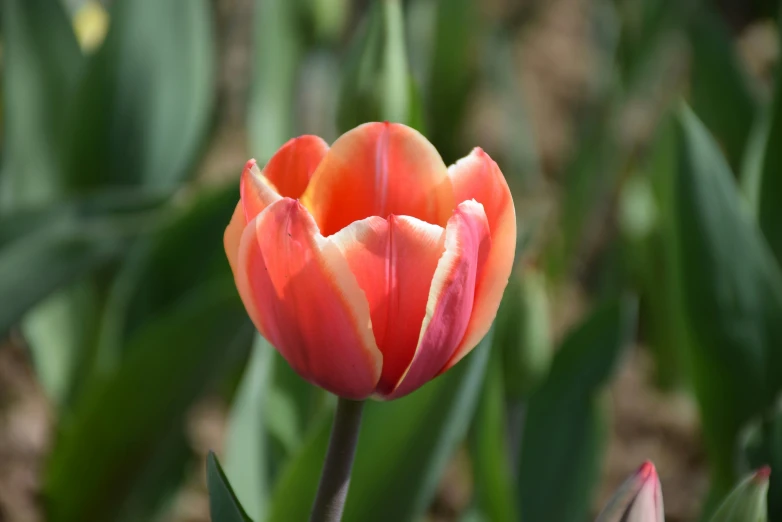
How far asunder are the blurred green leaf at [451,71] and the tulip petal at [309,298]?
3.21 ft

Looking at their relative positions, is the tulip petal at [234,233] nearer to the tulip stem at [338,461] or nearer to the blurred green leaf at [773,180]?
the tulip stem at [338,461]

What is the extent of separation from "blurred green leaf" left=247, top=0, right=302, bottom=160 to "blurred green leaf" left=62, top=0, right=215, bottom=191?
0.23 feet

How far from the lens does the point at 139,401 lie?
2.61 ft

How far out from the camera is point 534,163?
58.3 inches

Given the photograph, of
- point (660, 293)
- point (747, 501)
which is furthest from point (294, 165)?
point (660, 293)

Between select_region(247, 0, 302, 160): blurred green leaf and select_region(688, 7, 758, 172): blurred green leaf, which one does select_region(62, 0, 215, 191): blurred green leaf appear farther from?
select_region(688, 7, 758, 172): blurred green leaf

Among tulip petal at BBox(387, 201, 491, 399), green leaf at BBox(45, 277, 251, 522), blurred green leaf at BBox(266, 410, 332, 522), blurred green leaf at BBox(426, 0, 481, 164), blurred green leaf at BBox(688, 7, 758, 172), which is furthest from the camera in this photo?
blurred green leaf at BBox(426, 0, 481, 164)

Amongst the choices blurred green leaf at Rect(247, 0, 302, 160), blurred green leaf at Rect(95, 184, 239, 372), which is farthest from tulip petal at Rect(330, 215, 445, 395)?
blurred green leaf at Rect(247, 0, 302, 160)

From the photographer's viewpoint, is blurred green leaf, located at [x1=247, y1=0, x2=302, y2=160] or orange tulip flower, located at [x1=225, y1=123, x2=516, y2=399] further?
blurred green leaf, located at [x1=247, y1=0, x2=302, y2=160]

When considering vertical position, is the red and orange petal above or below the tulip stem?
above

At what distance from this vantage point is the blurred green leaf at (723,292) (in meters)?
0.65

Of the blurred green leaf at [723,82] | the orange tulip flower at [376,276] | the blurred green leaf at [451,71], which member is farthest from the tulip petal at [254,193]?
the blurred green leaf at [451,71]

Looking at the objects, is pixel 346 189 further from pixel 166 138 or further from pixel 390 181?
pixel 166 138

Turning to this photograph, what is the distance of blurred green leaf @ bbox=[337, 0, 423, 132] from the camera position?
0.58 meters
